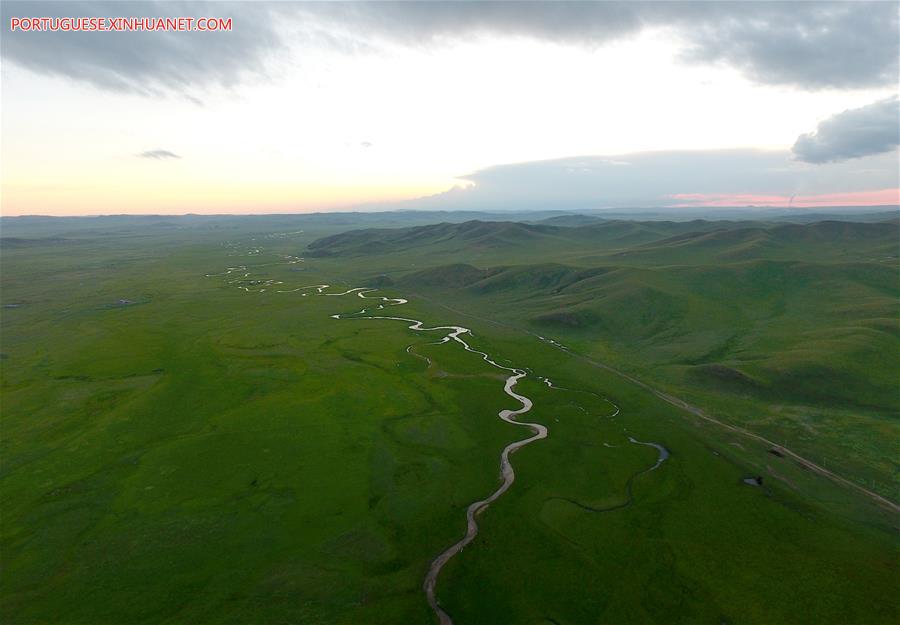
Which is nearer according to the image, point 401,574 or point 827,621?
point 827,621

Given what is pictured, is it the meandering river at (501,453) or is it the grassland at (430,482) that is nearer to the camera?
the grassland at (430,482)

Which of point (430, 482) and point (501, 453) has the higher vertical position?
point (430, 482)

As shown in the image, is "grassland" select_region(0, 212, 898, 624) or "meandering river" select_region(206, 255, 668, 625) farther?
"meandering river" select_region(206, 255, 668, 625)

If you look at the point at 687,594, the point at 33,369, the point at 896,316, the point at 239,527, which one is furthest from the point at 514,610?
the point at 896,316

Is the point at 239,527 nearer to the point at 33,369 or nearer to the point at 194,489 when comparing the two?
the point at 194,489

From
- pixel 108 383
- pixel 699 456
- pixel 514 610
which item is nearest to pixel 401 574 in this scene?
pixel 514 610

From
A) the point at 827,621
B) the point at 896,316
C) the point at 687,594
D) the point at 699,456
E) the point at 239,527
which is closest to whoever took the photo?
the point at 827,621

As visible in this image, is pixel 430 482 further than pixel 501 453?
No

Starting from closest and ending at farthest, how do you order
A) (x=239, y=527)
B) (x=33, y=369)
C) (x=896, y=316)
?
(x=239, y=527), (x=33, y=369), (x=896, y=316)
